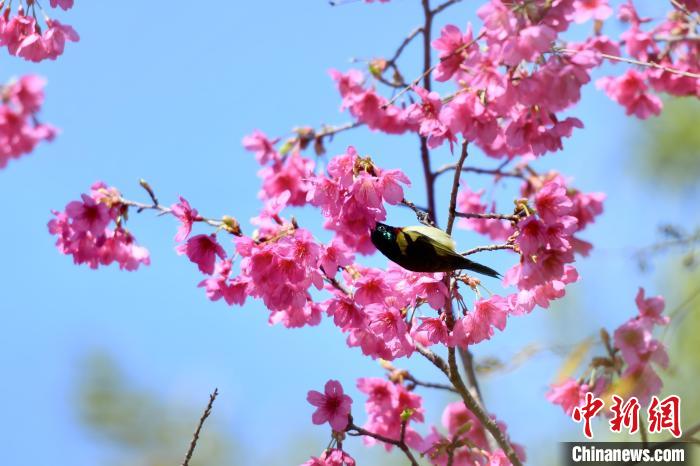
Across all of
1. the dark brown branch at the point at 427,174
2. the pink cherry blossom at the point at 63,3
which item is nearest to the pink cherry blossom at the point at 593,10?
the dark brown branch at the point at 427,174

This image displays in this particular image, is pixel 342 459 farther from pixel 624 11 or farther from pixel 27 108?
pixel 27 108

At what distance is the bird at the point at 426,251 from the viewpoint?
1729mm

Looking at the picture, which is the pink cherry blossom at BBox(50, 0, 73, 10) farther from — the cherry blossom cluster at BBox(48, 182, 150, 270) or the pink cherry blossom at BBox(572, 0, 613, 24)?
the pink cherry blossom at BBox(572, 0, 613, 24)

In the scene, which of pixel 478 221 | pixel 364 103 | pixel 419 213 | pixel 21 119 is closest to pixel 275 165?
pixel 364 103

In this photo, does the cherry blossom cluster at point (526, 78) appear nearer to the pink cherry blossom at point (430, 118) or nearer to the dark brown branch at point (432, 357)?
the pink cherry blossom at point (430, 118)

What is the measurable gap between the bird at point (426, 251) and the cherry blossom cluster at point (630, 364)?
0.56m

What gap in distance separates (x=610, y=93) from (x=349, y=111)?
2.97 ft

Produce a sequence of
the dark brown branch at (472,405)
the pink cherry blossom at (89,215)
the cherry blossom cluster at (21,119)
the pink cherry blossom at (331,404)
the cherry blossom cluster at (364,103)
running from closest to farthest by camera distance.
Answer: the dark brown branch at (472,405), the pink cherry blossom at (331,404), the pink cherry blossom at (89,215), the cherry blossom cluster at (364,103), the cherry blossom cluster at (21,119)

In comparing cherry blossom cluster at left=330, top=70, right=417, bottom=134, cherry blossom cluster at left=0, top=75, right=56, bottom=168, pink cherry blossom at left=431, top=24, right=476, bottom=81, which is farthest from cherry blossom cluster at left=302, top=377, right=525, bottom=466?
cherry blossom cluster at left=0, top=75, right=56, bottom=168

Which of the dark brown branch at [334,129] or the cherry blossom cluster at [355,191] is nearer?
the cherry blossom cluster at [355,191]

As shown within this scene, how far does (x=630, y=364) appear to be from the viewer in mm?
2066

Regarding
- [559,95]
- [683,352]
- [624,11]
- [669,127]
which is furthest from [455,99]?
[669,127]

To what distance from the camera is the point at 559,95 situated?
1.69 m

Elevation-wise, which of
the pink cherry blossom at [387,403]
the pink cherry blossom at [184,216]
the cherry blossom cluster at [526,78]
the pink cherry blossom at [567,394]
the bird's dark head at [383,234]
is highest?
the cherry blossom cluster at [526,78]
